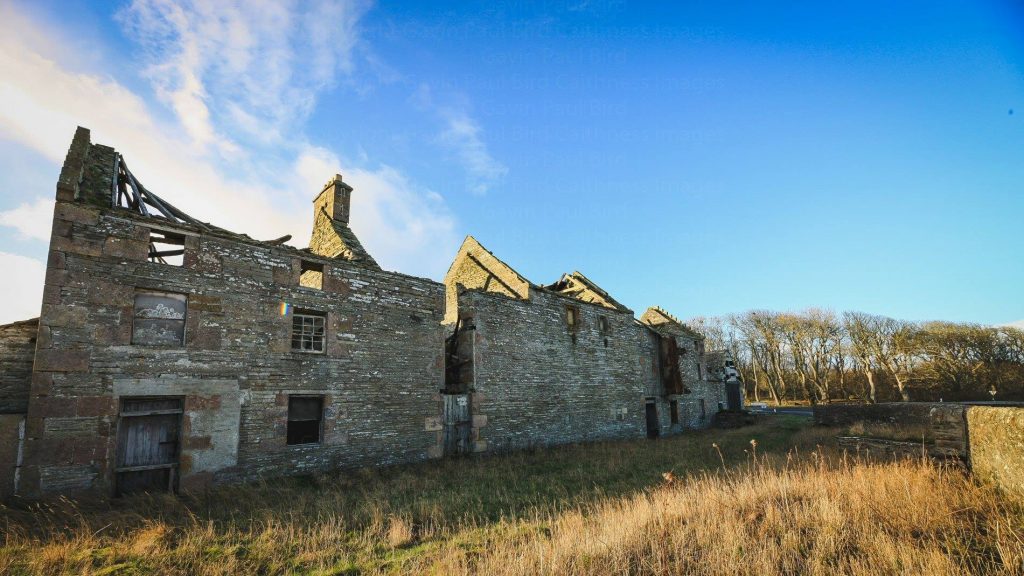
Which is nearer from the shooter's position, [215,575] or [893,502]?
[215,575]

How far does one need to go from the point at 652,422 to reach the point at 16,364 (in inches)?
937

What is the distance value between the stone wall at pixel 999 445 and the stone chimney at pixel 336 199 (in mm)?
16712

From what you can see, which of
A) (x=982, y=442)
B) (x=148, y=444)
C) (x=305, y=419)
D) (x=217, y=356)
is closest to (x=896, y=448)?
(x=982, y=442)

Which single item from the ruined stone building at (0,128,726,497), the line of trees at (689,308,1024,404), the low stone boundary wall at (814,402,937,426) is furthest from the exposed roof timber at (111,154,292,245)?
the line of trees at (689,308,1024,404)

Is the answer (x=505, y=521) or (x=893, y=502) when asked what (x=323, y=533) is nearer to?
(x=505, y=521)

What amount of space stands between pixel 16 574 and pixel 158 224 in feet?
23.1

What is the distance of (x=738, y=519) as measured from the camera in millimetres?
6301

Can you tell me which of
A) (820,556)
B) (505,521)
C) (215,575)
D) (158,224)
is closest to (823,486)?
(820,556)

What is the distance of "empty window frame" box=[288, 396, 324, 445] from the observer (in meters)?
11.5

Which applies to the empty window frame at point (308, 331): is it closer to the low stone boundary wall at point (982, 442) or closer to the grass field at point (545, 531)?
the grass field at point (545, 531)

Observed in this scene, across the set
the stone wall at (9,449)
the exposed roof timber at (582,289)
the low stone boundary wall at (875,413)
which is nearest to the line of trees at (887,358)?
the low stone boundary wall at (875,413)

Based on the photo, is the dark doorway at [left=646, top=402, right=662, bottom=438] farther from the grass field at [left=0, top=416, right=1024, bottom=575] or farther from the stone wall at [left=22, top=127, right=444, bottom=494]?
the grass field at [left=0, top=416, right=1024, bottom=575]

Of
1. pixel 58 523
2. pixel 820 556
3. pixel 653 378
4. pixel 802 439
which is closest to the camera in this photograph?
pixel 820 556

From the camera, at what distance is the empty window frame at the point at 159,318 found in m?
9.66
